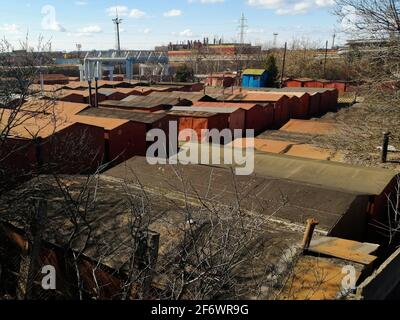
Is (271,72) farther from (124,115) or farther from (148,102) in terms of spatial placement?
(124,115)

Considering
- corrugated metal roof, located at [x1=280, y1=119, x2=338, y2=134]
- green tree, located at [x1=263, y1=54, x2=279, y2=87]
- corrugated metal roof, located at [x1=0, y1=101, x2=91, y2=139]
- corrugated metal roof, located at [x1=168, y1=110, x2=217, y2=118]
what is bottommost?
corrugated metal roof, located at [x1=280, y1=119, x2=338, y2=134]

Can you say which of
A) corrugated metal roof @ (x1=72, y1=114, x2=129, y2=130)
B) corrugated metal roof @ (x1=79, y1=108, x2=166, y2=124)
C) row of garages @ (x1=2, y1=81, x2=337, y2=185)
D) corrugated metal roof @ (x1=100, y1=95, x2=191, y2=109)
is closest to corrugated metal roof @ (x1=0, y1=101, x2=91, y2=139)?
row of garages @ (x1=2, y1=81, x2=337, y2=185)

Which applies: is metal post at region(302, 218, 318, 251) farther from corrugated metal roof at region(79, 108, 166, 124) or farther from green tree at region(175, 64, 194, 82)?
green tree at region(175, 64, 194, 82)

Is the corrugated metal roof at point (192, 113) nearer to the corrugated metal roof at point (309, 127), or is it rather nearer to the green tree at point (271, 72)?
the corrugated metal roof at point (309, 127)

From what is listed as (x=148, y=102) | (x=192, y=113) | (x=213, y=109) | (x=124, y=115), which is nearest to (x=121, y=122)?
(x=124, y=115)

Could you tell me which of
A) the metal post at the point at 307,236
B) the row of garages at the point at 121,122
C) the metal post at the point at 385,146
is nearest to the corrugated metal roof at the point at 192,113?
the row of garages at the point at 121,122

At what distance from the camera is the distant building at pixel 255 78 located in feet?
114

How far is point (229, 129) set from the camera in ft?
54.4

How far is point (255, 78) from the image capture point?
114 ft

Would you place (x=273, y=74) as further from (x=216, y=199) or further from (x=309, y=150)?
(x=216, y=199)

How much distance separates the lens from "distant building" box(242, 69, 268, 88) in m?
34.6

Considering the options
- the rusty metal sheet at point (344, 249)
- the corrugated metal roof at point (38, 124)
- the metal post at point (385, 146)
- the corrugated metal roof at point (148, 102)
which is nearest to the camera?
the rusty metal sheet at point (344, 249)

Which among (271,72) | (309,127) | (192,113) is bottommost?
(309,127)
